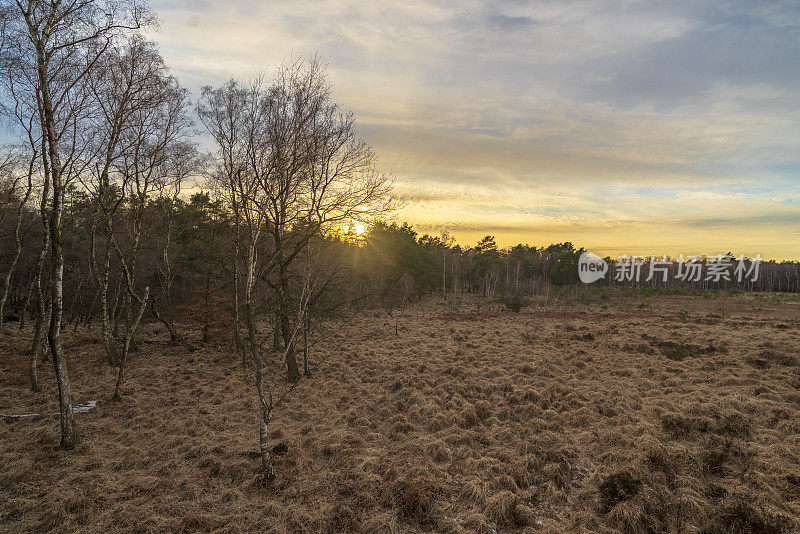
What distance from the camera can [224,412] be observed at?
392 inches

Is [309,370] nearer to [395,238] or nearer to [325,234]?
[325,234]

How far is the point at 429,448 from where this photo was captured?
310 inches

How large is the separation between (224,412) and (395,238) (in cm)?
2899

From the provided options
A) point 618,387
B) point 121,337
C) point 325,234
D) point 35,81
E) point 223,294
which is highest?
point 35,81

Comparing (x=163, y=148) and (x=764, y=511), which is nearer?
(x=764, y=511)

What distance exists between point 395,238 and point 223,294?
22.2 m

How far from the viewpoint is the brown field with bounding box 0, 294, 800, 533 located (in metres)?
5.54

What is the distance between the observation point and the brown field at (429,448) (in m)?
5.54

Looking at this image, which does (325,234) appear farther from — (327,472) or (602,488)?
(602,488)

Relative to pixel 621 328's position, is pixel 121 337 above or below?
below

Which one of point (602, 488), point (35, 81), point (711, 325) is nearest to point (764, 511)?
point (602, 488)

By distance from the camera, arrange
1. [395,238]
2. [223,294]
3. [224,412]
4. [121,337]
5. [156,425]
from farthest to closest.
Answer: [395,238]
[121,337]
[223,294]
[224,412]
[156,425]

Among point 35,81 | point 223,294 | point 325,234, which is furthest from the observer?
point 223,294

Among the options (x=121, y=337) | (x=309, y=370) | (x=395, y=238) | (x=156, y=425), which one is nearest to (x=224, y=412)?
(x=156, y=425)
